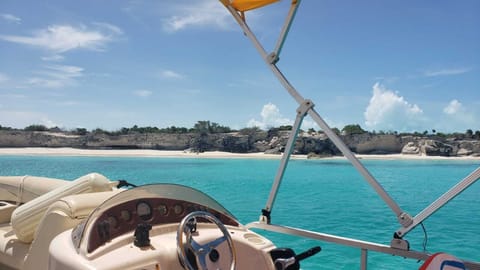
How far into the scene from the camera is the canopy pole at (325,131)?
2.47 m

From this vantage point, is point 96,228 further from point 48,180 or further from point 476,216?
point 476,216

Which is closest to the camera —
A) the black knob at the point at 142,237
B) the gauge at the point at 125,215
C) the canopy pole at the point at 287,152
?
the black knob at the point at 142,237

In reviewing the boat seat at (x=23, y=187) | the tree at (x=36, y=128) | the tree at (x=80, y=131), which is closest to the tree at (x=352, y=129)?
the tree at (x=80, y=131)

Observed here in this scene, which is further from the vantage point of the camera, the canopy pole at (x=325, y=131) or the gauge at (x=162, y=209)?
the canopy pole at (x=325, y=131)

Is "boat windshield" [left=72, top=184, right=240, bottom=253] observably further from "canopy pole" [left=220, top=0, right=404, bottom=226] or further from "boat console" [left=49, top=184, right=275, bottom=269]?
"canopy pole" [left=220, top=0, right=404, bottom=226]

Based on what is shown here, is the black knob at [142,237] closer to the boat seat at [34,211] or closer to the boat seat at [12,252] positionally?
A: the boat seat at [34,211]

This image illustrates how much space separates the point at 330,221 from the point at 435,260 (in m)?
8.70

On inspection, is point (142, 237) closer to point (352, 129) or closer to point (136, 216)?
point (136, 216)

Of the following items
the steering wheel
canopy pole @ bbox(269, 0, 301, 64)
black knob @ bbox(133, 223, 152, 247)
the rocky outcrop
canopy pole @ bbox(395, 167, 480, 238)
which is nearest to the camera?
the steering wheel

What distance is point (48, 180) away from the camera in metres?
3.89

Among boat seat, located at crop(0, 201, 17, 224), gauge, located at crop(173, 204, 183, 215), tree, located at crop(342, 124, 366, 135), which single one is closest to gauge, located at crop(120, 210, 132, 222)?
gauge, located at crop(173, 204, 183, 215)

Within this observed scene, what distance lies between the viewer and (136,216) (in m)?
1.96

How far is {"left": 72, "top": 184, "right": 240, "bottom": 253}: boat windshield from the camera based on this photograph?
1.80 m

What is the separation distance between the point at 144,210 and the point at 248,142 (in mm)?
52901
